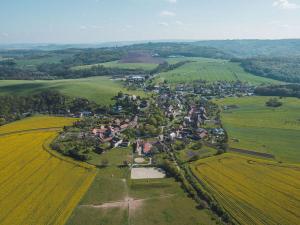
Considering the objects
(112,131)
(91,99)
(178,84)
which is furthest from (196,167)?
(178,84)

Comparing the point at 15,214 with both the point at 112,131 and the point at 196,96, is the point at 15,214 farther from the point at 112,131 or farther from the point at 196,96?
the point at 196,96

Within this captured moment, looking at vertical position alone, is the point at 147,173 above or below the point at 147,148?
below

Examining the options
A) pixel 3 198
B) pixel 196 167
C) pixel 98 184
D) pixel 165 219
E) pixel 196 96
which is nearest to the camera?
pixel 165 219

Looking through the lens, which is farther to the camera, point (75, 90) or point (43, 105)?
point (75, 90)

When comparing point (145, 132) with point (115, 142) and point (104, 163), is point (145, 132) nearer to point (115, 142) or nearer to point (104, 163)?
point (115, 142)

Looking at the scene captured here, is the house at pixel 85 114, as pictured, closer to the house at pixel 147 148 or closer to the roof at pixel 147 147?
the house at pixel 147 148

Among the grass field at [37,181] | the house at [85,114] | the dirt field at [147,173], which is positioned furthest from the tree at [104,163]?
the house at [85,114]

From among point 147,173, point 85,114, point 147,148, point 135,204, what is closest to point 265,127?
point 147,148
